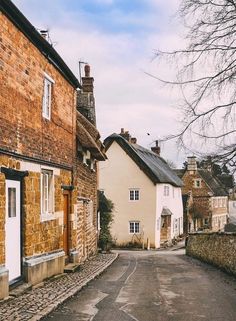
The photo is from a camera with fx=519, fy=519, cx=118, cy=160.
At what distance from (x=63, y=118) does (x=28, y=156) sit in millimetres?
4228

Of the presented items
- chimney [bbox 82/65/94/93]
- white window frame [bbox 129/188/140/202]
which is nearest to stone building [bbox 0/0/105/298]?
chimney [bbox 82/65/94/93]

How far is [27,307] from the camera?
984 centimetres

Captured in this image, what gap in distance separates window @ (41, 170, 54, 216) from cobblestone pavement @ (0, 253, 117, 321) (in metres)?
1.96

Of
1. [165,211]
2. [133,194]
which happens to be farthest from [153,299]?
[165,211]

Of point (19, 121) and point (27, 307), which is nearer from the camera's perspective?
point (27, 307)

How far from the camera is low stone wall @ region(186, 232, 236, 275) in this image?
17.7 m

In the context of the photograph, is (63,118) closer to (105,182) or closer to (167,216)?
(105,182)

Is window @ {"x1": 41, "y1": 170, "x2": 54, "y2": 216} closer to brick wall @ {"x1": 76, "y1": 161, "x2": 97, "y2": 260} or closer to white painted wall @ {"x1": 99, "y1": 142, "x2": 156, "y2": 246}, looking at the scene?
brick wall @ {"x1": 76, "y1": 161, "x2": 97, "y2": 260}

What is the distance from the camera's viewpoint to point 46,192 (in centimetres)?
1486

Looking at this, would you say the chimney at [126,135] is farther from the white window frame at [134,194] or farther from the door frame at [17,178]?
the door frame at [17,178]

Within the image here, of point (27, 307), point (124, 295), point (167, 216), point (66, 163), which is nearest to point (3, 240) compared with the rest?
point (27, 307)

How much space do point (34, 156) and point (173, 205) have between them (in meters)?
38.0

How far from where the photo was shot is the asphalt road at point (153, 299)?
964 centimetres

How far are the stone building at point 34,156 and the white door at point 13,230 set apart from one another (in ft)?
0.07
